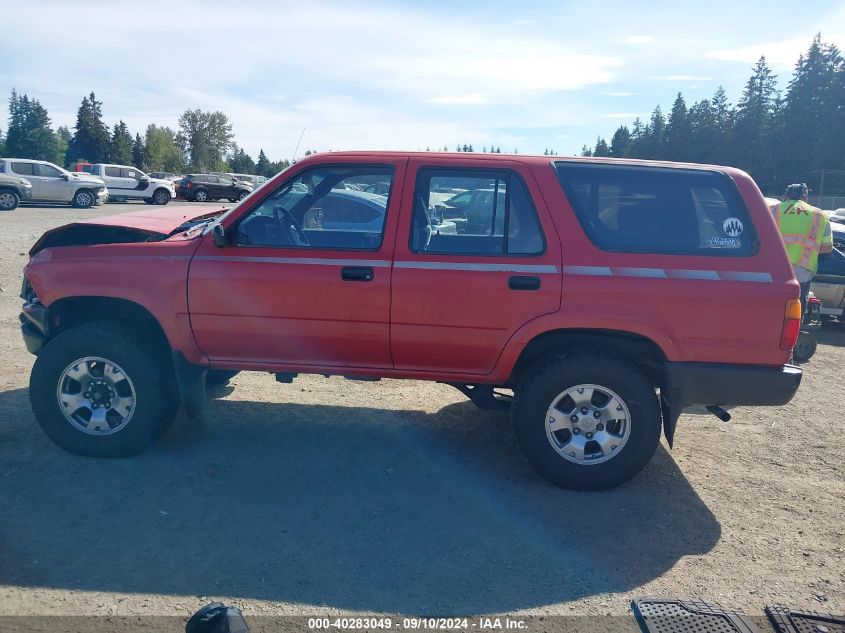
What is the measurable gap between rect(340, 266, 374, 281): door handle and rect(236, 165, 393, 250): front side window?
0.17 metres

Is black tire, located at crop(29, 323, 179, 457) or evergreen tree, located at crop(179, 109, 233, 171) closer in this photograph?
black tire, located at crop(29, 323, 179, 457)

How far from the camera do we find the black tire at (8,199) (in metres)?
24.8

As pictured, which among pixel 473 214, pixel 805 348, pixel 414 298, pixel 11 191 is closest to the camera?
pixel 414 298

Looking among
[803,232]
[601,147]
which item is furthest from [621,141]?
[803,232]

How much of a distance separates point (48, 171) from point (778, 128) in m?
54.8

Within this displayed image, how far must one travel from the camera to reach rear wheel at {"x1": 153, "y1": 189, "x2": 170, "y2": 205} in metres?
34.2

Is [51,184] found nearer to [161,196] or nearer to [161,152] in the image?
[161,196]

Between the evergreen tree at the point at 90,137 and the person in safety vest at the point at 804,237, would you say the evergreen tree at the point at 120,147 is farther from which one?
the person in safety vest at the point at 804,237

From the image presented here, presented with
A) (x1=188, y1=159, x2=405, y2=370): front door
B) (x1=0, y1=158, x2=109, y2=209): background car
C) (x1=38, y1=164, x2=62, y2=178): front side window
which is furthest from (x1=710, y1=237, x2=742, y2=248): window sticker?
(x1=38, y1=164, x2=62, y2=178): front side window

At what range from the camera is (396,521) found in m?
4.19

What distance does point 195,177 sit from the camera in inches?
1565

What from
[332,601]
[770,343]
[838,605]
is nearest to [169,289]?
[332,601]

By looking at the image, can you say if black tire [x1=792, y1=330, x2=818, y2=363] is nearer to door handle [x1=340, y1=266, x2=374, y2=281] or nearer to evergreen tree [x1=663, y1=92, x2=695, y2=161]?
door handle [x1=340, y1=266, x2=374, y2=281]

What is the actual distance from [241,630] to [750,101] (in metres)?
70.6
